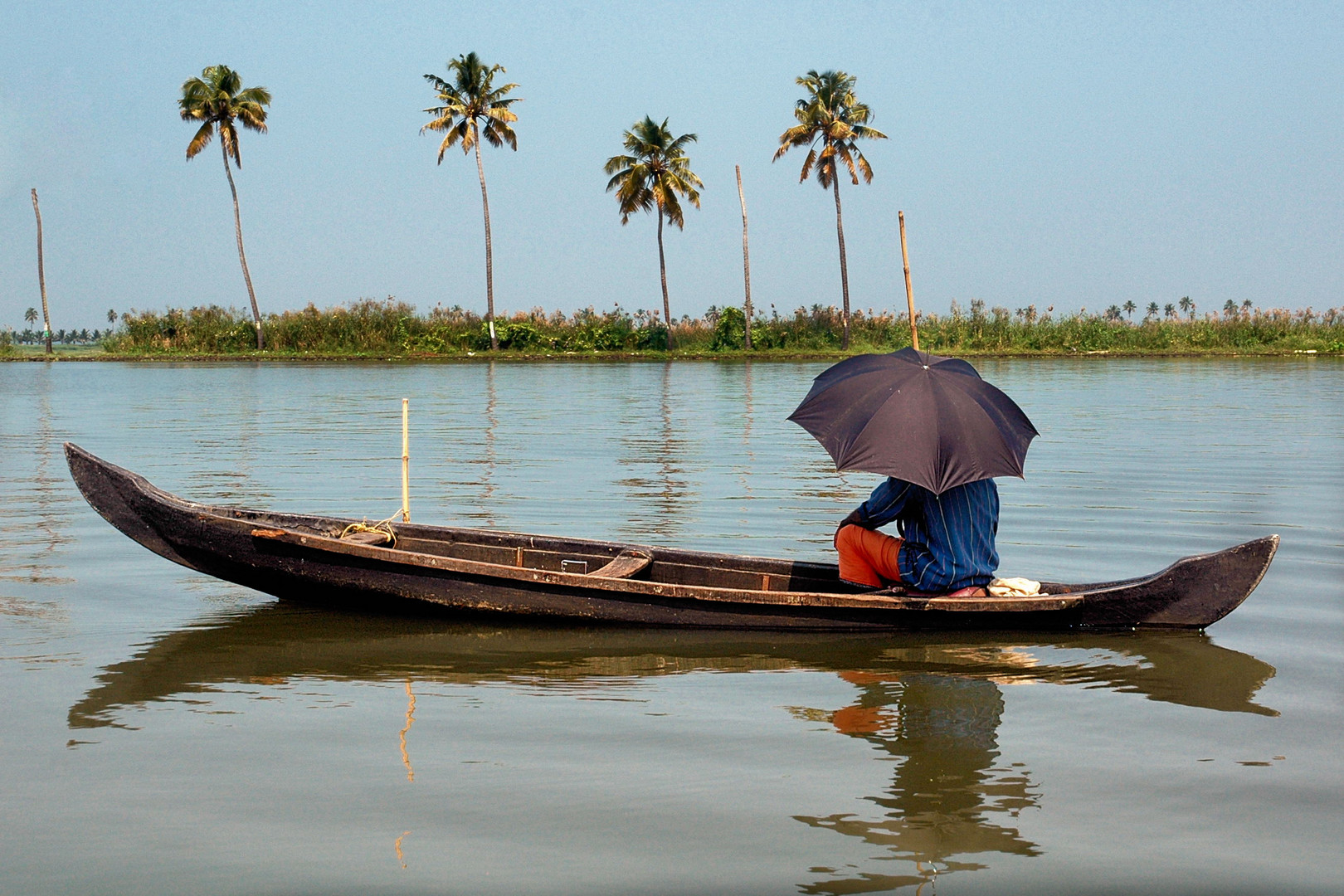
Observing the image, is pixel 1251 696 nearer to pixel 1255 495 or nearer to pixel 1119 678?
pixel 1119 678

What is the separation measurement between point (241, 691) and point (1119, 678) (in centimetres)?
419

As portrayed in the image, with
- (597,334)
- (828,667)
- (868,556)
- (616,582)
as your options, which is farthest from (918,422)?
(597,334)

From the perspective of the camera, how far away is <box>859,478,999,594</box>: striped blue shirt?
21.2 feet

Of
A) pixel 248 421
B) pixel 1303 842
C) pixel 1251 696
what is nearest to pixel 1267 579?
pixel 1251 696

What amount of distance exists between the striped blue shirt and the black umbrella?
0.31 m

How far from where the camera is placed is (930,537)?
6.60m

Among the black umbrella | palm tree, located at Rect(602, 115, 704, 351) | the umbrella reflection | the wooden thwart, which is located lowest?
the umbrella reflection

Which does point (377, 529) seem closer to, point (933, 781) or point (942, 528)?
point (942, 528)

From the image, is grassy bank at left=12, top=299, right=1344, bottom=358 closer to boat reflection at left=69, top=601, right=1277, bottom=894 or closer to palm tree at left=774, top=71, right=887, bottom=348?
palm tree at left=774, top=71, right=887, bottom=348

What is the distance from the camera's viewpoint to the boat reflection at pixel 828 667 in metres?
5.03

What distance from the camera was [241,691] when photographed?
5.95 meters

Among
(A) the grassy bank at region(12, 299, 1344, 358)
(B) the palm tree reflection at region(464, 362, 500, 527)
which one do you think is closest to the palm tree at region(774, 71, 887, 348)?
(A) the grassy bank at region(12, 299, 1344, 358)

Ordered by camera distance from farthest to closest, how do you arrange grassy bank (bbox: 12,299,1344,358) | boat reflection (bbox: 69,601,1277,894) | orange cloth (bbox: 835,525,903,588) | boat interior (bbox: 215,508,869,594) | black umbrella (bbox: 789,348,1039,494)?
grassy bank (bbox: 12,299,1344,358) → boat interior (bbox: 215,508,869,594) → orange cloth (bbox: 835,525,903,588) → black umbrella (bbox: 789,348,1039,494) → boat reflection (bbox: 69,601,1277,894)

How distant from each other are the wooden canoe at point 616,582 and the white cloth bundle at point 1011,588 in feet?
0.41
